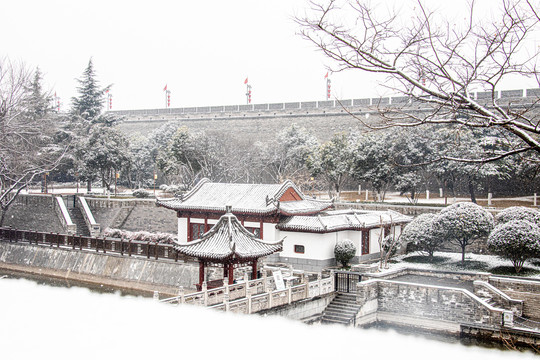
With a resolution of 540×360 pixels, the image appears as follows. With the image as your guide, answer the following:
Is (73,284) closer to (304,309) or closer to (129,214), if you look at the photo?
(129,214)

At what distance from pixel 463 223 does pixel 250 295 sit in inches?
381

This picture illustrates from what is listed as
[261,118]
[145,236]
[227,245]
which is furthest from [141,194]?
[227,245]

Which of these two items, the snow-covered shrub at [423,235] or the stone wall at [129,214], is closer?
the snow-covered shrub at [423,235]

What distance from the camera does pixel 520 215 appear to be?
18031 mm

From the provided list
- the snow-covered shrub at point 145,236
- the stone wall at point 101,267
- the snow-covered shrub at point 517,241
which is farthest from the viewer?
the snow-covered shrub at point 145,236

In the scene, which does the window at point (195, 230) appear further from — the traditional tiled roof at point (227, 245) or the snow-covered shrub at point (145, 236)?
the traditional tiled roof at point (227, 245)

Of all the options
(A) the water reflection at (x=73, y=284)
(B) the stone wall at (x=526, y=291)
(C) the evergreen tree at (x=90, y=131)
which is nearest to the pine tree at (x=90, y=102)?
(C) the evergreen tree at (x=90, y=131)

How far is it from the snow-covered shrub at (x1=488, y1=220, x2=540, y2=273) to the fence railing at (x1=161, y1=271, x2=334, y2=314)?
6.08 metres

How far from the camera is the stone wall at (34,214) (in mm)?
29047

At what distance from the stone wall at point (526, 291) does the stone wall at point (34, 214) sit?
2234 cm

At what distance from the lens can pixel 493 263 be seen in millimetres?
18453

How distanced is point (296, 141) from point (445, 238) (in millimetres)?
16664

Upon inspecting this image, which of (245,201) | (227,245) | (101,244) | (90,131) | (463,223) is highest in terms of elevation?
(90,131)

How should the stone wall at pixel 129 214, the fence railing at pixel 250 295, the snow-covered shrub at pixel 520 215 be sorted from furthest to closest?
1. the stone wall at pixel 129 214
2. the snow-covered shrub at pixel 520 215
3. the fence railing at pixel 250 295
